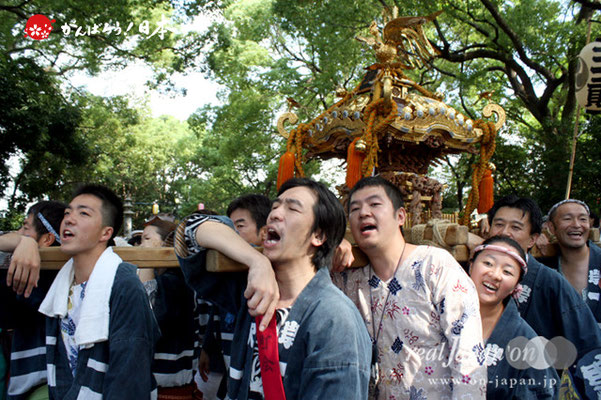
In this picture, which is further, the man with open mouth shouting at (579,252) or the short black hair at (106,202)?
the man with open mouth shouting at (579,252)

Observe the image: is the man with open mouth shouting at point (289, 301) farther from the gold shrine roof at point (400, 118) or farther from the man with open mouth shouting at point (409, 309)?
the gold shrine roof at point (400, 118)

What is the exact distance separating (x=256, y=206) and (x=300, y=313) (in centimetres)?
133

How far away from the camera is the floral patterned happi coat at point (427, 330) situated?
184 cm

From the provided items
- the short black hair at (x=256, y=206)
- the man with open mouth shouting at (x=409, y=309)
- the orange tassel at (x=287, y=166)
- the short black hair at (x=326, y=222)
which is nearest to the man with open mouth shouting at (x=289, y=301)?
the short black hair at (x=326, y=222)

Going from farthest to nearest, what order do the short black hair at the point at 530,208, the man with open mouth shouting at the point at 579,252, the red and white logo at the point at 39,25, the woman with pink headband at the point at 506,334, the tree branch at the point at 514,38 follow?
1. the tree branch at the point at 514,38
2. the red and white logo at the point at 39,25
3. the man with open mouth shouting at the point at 579,252
4. the short black hair at the point at 530,208
5. the woman with pink headband at the point at 506,334

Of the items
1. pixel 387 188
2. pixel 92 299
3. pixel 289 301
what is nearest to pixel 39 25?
pixel 92 299

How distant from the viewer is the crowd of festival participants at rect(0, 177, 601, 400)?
1617 millimetres

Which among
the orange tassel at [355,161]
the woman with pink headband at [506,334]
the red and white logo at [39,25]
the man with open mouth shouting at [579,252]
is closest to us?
the woman with pink headband at [506,334]

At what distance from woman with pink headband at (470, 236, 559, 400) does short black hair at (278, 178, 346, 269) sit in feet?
3.17

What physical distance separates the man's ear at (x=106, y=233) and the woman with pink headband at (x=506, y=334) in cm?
199

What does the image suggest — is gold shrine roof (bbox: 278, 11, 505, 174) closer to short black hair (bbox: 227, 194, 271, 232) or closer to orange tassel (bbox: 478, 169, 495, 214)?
orange tassel (bbox: 478, 169, 495, 214)

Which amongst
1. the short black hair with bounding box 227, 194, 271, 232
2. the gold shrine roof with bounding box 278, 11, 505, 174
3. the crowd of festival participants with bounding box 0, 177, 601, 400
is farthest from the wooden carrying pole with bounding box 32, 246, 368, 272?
the gold shrine roof with bounding box 278, 11, 505, 174

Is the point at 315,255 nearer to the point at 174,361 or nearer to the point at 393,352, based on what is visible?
the point at 393,352

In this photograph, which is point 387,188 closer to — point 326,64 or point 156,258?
point 156,258
